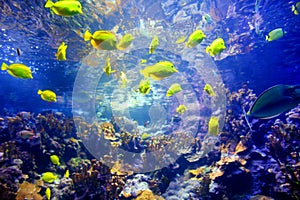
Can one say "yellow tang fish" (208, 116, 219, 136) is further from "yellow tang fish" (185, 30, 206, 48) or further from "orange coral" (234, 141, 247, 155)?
"yellow tang fish" (185, 30, 206, 48)

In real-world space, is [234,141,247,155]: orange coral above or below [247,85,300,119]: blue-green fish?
above

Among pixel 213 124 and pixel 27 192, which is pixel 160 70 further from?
pixel 27 192

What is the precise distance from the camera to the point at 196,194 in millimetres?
5801

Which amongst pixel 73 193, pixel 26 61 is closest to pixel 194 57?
pixel 73 193

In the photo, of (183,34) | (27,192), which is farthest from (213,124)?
(183,34)

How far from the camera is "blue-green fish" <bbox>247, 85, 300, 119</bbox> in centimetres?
233

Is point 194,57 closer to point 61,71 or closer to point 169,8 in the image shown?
point 169,8

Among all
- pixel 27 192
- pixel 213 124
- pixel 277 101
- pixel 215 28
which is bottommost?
pixel 27 192

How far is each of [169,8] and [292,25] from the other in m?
7.38

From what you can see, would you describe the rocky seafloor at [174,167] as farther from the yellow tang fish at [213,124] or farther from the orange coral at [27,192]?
the yellow tang fish at [213,124]

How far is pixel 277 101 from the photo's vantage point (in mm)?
2381

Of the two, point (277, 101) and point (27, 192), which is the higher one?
point (277, 101)

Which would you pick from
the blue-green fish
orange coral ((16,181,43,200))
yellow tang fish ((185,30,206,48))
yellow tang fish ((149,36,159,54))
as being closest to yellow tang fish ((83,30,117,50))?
yellow tang fish ((149,36,159,54))

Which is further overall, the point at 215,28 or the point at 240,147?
the point at 215,28
